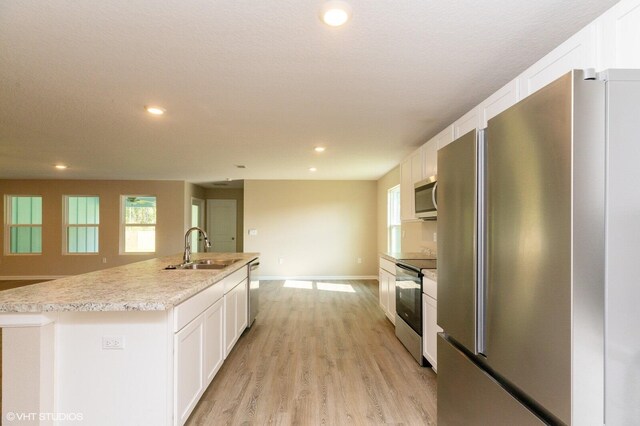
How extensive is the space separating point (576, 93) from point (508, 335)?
79 centimetres

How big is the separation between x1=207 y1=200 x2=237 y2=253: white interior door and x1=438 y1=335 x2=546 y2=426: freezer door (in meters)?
7.72

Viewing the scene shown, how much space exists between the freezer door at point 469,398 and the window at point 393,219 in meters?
4.26

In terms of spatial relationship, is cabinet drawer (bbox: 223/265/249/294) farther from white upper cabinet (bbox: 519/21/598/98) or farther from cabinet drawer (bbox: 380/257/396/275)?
white upper cabinet (bbox: 519/21/598/98)

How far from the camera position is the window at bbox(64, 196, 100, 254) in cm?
709

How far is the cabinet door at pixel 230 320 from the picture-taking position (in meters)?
2.62

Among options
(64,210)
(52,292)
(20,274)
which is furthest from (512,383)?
(20,274)

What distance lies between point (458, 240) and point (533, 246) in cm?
44

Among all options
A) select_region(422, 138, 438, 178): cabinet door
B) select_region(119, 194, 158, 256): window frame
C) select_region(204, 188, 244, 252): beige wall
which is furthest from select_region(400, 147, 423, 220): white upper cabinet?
select_region(119, 194, 158, 256): window frame

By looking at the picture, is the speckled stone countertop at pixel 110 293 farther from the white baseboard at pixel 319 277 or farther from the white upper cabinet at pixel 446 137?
the white baseboard at pixel 319 277

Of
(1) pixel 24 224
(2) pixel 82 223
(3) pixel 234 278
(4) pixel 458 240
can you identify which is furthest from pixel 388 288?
(1) pixel 24 224

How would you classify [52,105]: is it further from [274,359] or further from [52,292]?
[274,359]

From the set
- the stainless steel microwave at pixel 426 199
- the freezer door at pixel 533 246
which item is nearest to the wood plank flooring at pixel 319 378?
the freezer door at pixel 533 246

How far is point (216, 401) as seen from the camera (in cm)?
214

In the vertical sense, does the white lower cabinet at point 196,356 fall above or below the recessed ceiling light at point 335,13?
below
